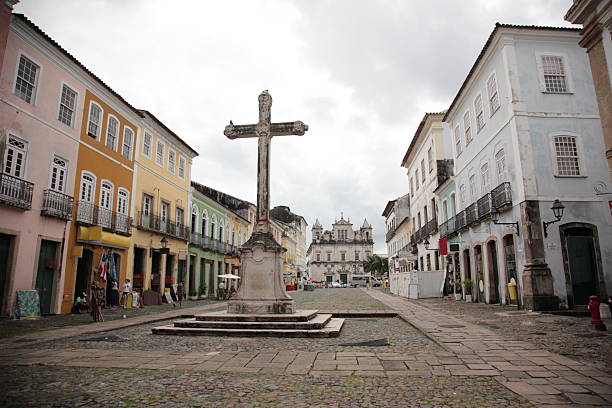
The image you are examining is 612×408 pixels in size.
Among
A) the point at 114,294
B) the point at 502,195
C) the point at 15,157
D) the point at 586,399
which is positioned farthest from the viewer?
the point at 114,294

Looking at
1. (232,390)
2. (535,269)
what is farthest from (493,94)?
(232,390)

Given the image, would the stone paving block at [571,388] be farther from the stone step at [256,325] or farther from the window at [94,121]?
the window at [94,121]

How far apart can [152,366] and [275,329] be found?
10.8 feet

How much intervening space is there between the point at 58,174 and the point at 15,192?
7.69 feet

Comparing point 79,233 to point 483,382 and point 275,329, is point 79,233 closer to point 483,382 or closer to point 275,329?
point 275,329

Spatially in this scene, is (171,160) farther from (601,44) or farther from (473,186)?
(601,44)

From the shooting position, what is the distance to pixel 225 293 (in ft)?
82.4

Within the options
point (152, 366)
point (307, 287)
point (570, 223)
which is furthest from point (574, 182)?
point (307, 287)

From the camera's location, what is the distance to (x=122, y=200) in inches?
741

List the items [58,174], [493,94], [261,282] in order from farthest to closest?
[493,94]
[58,174]
[261,282]

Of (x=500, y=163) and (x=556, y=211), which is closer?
(x=556, y=211)

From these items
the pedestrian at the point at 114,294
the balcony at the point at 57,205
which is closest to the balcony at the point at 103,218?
the balcony at the point at 57,205

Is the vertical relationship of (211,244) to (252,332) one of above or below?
above

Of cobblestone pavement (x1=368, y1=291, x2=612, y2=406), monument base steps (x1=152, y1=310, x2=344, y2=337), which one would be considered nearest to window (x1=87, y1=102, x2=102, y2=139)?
monument base steps (x1=152, y1=310, x2=344, y2=337)
